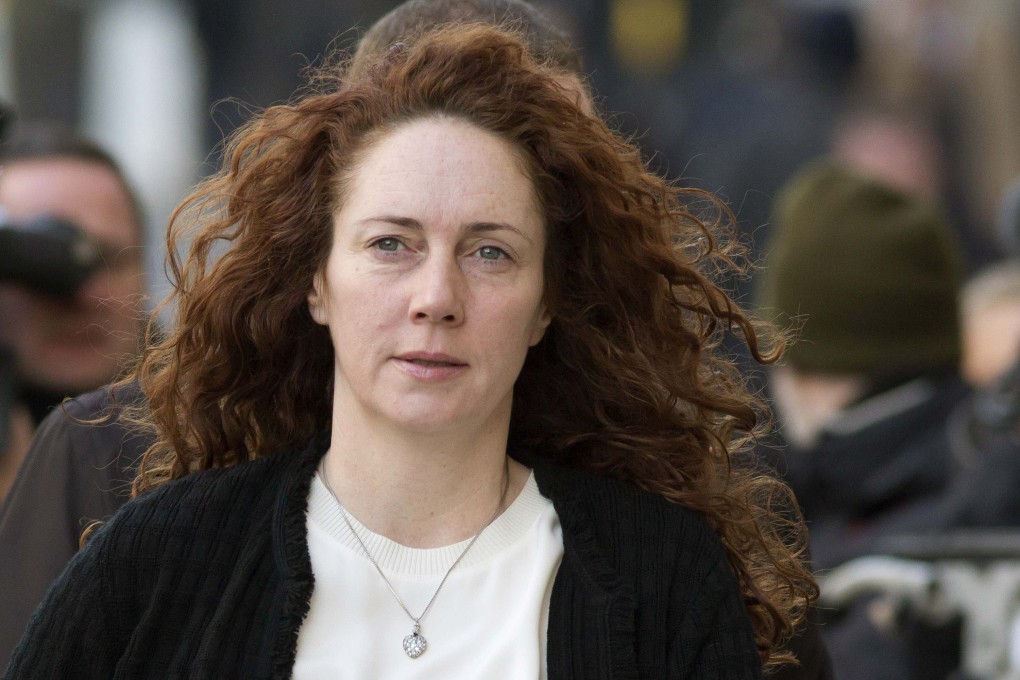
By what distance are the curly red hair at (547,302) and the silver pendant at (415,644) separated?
42cm

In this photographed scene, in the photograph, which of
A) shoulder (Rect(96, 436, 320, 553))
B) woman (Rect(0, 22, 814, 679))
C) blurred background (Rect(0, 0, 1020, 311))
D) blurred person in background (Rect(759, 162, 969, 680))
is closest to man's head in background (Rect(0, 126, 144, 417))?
woman (Rect(0, 22, 814, 679))

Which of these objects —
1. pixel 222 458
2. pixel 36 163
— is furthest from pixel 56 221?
pixel 222 458

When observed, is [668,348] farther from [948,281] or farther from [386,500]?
[948,281]

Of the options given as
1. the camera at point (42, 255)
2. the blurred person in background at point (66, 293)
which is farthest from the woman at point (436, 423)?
the camera at point (42, 255)

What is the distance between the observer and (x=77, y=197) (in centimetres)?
382

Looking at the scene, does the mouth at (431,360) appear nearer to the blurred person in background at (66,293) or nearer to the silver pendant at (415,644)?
the silver pendant at (415,644)

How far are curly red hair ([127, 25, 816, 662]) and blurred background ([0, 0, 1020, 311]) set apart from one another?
3309 mm

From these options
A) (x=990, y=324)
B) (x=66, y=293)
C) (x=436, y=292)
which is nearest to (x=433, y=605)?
(x=436, y=292)

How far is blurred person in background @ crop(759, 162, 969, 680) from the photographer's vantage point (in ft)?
14.6

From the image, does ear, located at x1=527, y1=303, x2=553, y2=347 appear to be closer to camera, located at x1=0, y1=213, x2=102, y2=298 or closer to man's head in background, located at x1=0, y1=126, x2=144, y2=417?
man's head in background, located at x1=0, y1=126, x2=144, y2=417

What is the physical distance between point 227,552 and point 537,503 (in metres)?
0.48

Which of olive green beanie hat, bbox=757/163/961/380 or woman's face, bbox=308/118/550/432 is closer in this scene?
woman's face, bbox=308/118/550/432

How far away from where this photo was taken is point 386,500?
8.06ft

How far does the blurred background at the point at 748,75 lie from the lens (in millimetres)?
6938
